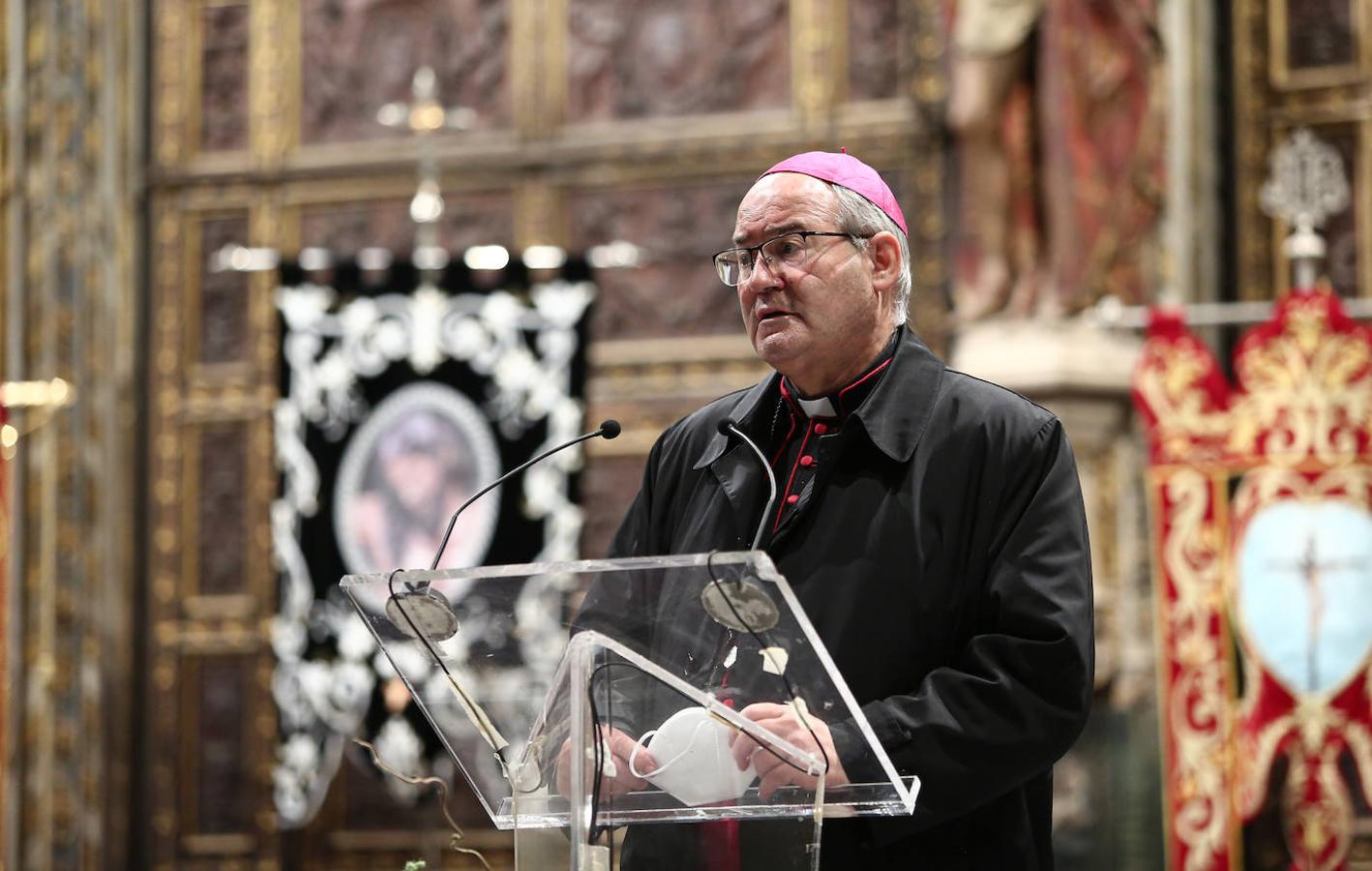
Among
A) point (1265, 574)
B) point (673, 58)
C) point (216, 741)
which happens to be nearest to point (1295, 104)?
point (1265, 574)

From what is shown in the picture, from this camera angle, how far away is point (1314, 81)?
22.7 ft

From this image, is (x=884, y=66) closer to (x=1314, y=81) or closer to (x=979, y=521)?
(x=1314, y=81)

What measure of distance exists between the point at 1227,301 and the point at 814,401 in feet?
14.7

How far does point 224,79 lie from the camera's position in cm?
805

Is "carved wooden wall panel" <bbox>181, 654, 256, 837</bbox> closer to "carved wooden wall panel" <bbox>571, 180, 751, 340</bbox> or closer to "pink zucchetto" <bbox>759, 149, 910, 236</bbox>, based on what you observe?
"carved wooden wall panel" <bbox>571, 180, 751, 340</bbox>

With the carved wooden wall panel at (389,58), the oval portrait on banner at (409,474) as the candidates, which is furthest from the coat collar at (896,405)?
the carved wooden wall panel at (389,58)

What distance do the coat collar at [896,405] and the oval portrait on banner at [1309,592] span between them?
3153 millimetres

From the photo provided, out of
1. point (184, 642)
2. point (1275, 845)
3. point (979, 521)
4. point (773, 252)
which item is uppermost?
point (773, 252)

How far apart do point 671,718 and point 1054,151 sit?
15.1ft

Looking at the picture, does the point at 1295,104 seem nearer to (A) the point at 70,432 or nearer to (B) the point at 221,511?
(B) the point at 221,511

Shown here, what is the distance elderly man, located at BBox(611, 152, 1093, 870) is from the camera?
247cm

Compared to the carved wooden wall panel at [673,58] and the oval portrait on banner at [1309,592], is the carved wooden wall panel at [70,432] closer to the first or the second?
the carved wooden wall panel at [673,58]

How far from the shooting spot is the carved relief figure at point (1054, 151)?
21.6 feet

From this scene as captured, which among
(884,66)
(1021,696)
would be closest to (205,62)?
(884,66)
